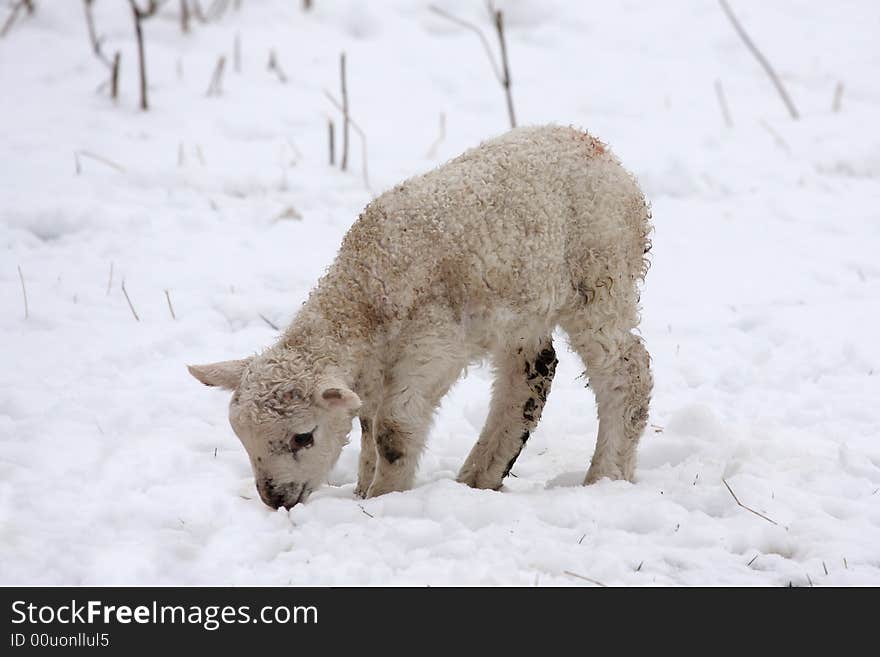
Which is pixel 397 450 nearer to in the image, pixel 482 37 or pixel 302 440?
pixel 302 440

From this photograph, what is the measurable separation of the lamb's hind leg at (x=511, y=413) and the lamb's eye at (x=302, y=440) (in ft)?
3.46

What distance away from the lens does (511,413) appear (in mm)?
5281

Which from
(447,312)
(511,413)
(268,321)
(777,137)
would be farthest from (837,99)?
(447,312)

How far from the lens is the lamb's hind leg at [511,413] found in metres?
5.22

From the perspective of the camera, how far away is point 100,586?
3799mm

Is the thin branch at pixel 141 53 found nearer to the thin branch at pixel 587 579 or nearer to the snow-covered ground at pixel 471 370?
the snow-covered ground at pixel 471 370

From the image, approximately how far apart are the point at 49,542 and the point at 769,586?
9.21ft

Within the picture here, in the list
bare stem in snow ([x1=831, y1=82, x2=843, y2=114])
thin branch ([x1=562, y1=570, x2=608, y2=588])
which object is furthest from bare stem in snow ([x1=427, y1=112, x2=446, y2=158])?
thin branch ([x1=562, y1=570, x2=608, y2=588])

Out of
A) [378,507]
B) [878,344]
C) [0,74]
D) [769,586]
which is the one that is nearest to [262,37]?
[0,74]

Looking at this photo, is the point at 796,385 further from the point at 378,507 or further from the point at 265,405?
the point at 265,405

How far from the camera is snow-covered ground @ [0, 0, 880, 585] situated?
13.8 feet

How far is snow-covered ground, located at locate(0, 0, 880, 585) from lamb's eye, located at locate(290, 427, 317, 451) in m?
0.27

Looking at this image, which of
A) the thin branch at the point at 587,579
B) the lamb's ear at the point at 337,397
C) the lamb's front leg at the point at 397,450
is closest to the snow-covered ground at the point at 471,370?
the thin branch at the point at 587,579

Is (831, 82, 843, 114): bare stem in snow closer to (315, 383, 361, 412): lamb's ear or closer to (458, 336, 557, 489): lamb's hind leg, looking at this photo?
(458, 336, 557, 489): lamb's hind leg
